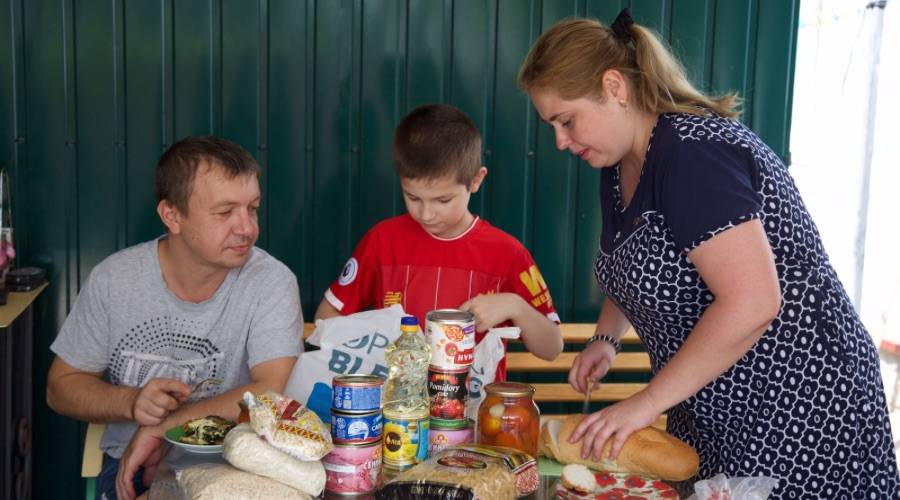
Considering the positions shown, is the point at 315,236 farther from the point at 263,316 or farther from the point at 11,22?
the point at 11,22

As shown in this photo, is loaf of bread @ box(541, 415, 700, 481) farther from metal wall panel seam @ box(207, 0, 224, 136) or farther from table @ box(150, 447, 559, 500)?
metal wall panel seam @ box(207, 0, 224, 136)

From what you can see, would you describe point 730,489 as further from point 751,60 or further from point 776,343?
point 751,60

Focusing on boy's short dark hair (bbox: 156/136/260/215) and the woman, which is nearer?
the woman

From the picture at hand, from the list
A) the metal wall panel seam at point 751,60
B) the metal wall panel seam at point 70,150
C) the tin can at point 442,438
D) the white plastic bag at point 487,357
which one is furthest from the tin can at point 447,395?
the metal wall panel seam at point 751,60

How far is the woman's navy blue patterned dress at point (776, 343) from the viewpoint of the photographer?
1607 mm

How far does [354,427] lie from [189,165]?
1.00 m

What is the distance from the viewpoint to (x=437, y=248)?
2537 mm

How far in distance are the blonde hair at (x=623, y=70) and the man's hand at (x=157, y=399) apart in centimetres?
94

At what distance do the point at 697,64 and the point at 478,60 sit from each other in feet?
2.70

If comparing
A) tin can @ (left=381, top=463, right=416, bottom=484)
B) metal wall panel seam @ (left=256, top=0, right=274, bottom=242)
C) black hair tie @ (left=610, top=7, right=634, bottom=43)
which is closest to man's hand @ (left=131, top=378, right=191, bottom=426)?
tin can @ (left=381, top=463, right=416, bottom=484)

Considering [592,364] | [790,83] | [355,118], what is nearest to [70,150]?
[355,118]

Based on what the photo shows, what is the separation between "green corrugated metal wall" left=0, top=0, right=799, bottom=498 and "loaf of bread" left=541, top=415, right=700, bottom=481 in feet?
5.55

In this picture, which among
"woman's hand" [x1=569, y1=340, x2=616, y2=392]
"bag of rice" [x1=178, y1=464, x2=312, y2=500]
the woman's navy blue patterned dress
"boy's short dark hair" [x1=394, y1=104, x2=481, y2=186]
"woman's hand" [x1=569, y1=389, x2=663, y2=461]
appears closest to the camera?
"bag of rice" [x1=178, y1=464, x2=312, y2=500]

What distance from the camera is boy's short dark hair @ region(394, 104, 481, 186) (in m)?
2.32
